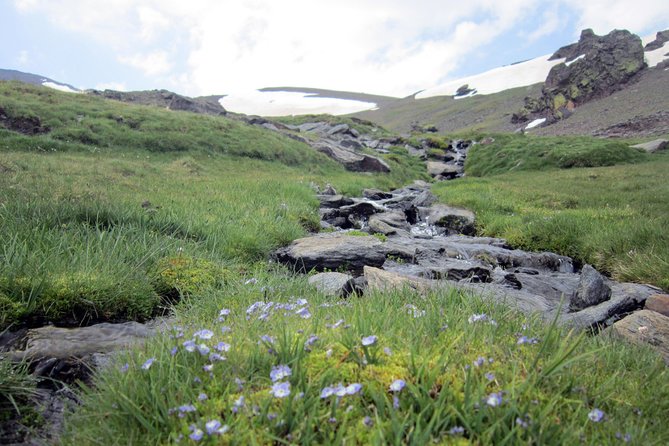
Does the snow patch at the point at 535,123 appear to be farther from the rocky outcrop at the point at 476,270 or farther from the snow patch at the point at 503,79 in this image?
the rocky outcrop at the point at 476,270

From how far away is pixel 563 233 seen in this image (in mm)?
10031

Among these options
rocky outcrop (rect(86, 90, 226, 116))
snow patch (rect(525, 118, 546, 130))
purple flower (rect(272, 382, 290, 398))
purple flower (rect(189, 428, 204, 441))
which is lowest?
snow patch (rect(525, 118, 546, 130))

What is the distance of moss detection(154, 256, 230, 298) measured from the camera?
508cm

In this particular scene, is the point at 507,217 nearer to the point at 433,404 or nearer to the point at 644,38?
the point at 433,404

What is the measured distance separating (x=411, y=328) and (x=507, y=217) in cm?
1079

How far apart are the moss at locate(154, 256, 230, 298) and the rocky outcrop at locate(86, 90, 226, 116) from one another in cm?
5578

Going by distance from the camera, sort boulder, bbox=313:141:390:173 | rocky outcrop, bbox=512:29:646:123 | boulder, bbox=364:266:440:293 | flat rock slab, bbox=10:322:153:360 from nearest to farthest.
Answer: flat rock slab, bbox=10:322:153:360 → boulder, bbox=364:266:440:293 → boulder, bbox=313:141:390:173 → rocky outcrop, bbox=512:29:646:123

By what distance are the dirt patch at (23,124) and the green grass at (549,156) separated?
2864 cm

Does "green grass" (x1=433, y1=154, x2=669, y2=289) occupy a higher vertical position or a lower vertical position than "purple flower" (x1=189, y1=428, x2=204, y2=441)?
lower

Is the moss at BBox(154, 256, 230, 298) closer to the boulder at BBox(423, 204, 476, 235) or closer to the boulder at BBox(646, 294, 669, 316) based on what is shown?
the boulder at BBox(646, 294, 669, 316)

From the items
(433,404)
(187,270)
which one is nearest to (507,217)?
(187,270)

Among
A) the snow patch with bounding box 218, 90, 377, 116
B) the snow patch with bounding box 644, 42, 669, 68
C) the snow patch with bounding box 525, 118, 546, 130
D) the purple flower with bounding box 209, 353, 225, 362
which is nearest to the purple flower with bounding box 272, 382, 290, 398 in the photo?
the purple flower with bounding box 209, 353, 225, 362

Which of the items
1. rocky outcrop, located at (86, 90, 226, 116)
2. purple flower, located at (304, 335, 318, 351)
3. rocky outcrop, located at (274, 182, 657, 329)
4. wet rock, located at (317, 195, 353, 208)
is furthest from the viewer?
rocky outcrop, located at (86, 90, 226, 116)

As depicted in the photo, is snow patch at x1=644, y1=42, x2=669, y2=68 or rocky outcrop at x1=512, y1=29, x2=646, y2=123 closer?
rocky outcrop at x1=512, y1=29, x2=646, y2=123
